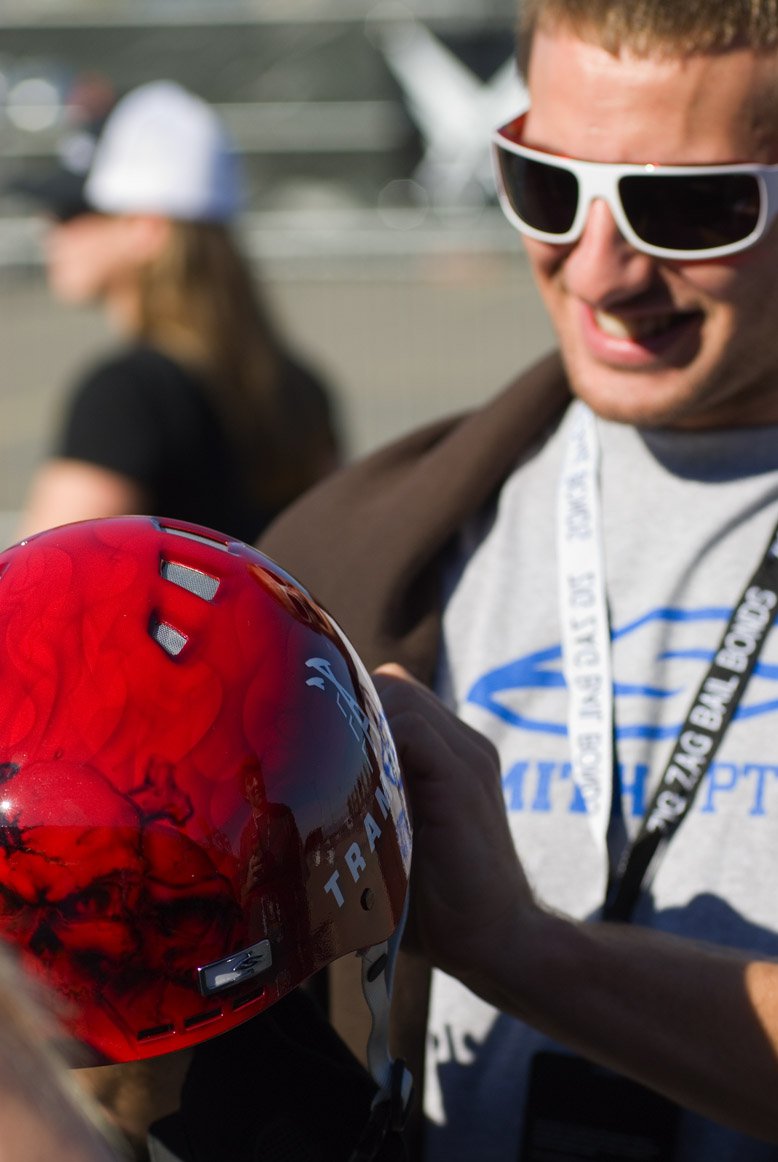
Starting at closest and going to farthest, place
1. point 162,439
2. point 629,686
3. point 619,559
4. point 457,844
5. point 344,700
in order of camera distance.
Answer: point 344,700
point 457,844
point 629,686
point 619,559
point 162,439

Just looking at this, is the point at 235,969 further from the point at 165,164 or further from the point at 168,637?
the point at 165,164

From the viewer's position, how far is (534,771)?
7.02 ft

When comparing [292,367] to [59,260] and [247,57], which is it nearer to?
[59,260]

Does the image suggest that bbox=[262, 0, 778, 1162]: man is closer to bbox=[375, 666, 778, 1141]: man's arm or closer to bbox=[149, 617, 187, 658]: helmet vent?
bbox=[375, 666, 778, 1141]: man's arm

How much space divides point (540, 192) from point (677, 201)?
21 centimetres

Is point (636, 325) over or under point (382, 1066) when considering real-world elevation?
over

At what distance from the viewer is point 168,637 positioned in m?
1.58

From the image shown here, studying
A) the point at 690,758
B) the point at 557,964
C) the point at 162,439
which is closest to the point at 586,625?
the point at 690,758

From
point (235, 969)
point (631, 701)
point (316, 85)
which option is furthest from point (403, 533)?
point (316, 85)

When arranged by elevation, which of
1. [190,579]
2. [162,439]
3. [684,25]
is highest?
[684,25]

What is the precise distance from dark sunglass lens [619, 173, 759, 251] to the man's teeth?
124mm

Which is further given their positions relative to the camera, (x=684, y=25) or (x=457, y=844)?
(x=684, y=25)

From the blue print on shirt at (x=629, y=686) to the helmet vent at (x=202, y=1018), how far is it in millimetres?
740

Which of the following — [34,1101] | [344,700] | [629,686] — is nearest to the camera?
[34,1101]
